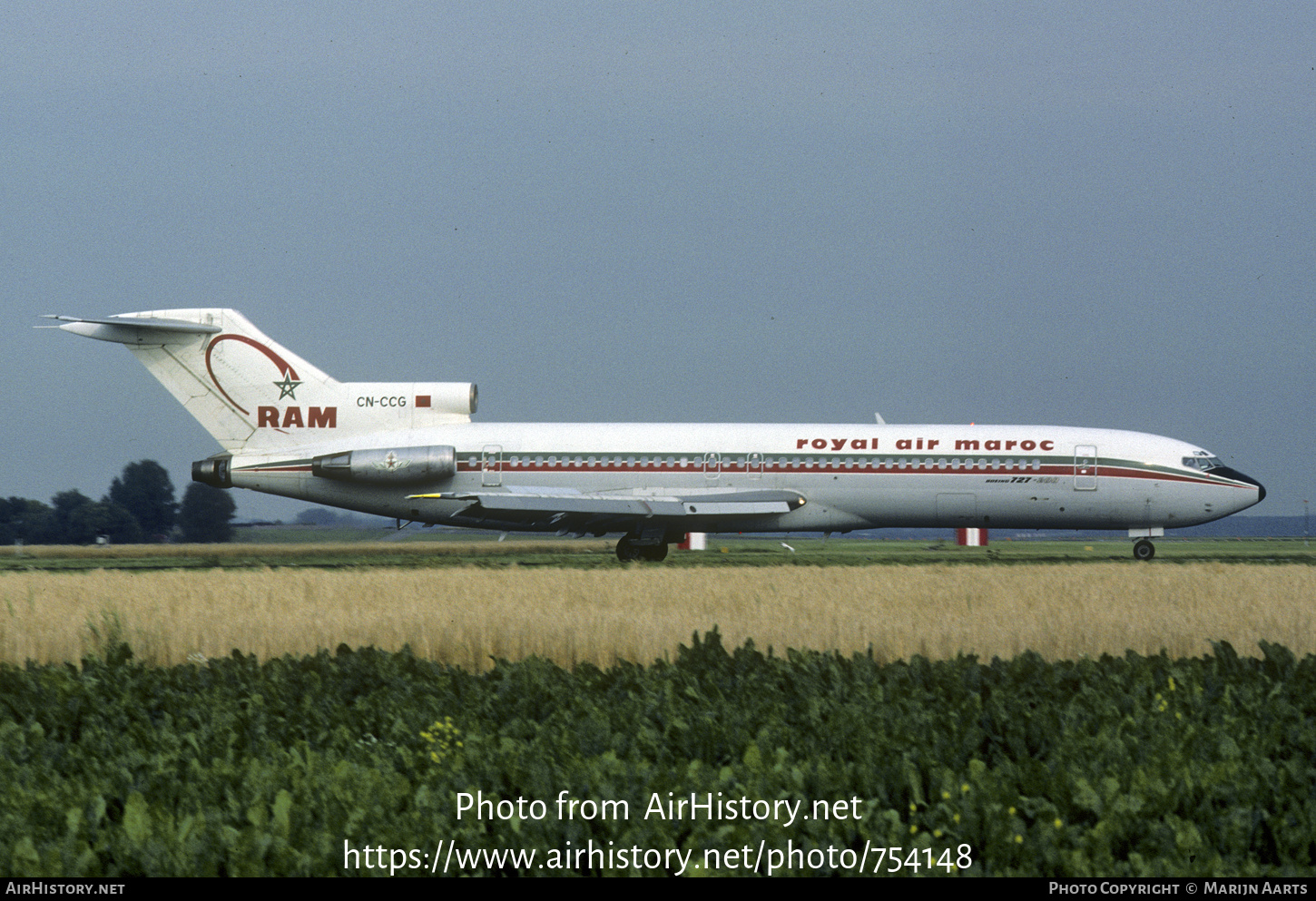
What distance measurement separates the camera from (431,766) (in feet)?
23.8

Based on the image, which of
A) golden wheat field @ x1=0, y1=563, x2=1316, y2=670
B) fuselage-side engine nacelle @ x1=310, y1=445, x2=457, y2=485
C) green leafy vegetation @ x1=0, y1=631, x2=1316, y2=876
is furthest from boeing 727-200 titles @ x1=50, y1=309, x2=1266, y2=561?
green leafy vegetation @ x1=0, y1=631, x2=1316, y2=876

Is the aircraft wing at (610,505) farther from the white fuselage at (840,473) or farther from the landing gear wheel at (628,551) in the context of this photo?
the landing gear wheel at (628,551)

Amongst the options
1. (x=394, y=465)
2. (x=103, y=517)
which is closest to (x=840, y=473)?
(x=394, y=465)

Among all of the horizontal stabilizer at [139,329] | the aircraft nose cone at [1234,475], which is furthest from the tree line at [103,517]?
the aircraft nose cone at [1234,475]

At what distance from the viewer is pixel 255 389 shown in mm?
36656

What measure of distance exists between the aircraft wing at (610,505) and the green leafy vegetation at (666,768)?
23.0 metres

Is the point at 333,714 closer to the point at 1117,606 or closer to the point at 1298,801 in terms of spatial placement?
the point at 1298,801

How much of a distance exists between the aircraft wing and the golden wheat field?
476 inches

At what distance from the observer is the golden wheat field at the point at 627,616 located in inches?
545

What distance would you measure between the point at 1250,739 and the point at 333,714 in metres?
5.74

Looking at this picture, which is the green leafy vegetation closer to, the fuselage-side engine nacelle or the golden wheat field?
the golden wheat field

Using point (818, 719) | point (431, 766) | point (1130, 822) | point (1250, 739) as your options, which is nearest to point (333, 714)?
point (431, 766)

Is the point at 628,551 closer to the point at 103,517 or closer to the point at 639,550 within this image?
the point at 639,550
